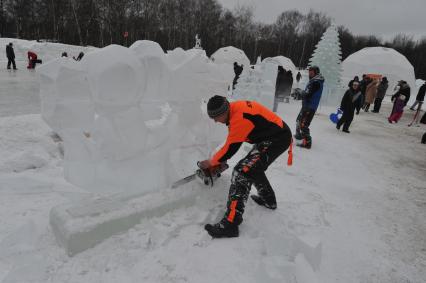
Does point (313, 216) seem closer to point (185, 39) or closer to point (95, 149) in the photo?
point (95, 149)

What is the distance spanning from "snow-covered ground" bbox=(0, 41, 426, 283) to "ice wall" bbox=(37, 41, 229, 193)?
45 centimetres

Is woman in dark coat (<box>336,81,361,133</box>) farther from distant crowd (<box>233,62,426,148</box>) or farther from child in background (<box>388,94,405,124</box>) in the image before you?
child in background (<box>388,94,405,124</box>)

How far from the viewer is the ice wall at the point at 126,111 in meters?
2.54

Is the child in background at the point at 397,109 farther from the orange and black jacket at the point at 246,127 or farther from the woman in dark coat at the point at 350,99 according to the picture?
the orange and black jacket at the point at 246,127

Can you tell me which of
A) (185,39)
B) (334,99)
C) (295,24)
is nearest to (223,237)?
(334,99)

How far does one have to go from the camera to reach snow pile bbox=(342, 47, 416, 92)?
86.7 feet

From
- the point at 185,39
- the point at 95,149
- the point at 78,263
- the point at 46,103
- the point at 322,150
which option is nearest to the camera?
the point at 78,263

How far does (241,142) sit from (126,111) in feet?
3.81

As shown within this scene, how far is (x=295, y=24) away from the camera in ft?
182

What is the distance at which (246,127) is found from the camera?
8.61ft

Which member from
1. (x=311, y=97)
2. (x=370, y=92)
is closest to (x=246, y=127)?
(x=311, y=97)

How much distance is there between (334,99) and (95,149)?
13988 millimetres

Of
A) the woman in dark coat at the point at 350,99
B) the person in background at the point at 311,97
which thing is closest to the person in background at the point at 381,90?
the woman in dark coat at the point at 350,99

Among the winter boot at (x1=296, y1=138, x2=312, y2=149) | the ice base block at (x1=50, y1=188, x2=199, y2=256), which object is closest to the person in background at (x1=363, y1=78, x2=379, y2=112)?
the winter boot at (x1=296, y1=138, x2=312, y2=149)
